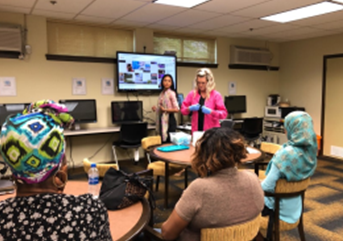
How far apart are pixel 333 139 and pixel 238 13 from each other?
3688 mm

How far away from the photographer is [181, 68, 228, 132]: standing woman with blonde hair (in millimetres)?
3559

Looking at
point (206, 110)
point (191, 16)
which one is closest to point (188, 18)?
point (191, 16)

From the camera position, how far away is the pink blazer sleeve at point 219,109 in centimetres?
354

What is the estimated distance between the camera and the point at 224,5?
4102 mm

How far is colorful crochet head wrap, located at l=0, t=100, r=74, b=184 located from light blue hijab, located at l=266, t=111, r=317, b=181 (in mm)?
1658

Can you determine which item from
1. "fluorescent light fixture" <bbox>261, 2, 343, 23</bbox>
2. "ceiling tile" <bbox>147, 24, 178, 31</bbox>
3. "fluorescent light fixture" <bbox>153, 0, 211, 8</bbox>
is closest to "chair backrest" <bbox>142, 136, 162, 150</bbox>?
"fluorescent light fixture" <bbox>153, 0, 211, 8</bbox>

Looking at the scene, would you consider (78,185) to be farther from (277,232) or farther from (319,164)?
(319,164)

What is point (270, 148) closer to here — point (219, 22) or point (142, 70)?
point (219, 22)

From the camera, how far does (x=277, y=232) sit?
2078 mm

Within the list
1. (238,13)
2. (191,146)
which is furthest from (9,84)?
(238,13)

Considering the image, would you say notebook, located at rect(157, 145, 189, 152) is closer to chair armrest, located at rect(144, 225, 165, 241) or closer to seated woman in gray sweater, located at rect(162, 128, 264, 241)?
chair armrest, located at rect(144, 225, 165, 241)

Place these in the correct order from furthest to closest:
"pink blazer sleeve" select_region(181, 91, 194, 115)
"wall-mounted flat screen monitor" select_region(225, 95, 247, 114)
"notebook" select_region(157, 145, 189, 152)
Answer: "wall-mounted flat screen monitor" select_region(225, 95, 247, 114) → "pink blazer sleeve" select_region(181, 91, 194, 115) → "notebook" select_region(157, 145, 189, 152)

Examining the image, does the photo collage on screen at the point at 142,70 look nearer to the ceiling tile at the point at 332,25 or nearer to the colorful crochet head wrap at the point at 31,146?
the ceiling tile at the point at 332,25

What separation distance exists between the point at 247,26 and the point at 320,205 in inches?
135
